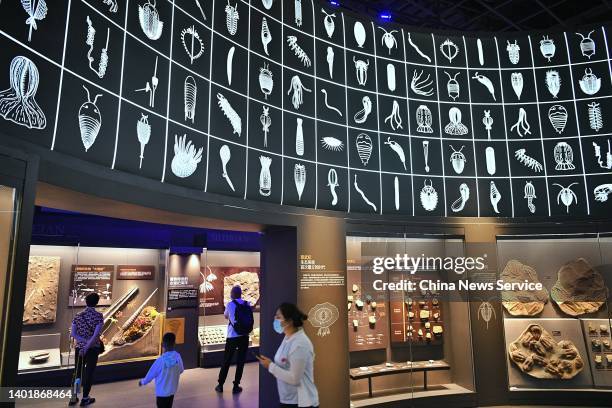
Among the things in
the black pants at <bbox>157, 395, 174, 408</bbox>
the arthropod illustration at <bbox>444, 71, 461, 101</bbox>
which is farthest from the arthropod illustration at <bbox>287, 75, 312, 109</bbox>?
the black pants at <bbox>157, 395, 174, 408</bbox>

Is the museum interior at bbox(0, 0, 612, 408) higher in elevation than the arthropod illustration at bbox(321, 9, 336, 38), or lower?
lower

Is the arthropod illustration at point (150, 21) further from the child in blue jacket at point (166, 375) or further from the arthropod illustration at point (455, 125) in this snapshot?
the arthropod illustration at point (455, 125)

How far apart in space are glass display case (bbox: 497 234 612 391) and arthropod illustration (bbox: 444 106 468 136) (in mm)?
1805

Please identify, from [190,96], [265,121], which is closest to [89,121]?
[190,96]

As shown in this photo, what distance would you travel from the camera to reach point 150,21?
4.20 m

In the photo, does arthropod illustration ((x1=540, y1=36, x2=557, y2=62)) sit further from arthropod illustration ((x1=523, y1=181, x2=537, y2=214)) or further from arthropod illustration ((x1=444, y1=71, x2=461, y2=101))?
arthropod illustration ((x1=523, y1=181, x2=537, y2=214))

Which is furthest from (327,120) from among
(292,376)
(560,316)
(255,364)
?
(255,364)

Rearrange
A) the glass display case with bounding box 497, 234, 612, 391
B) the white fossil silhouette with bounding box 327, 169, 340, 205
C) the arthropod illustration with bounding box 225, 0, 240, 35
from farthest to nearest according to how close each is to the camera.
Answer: the glass display case with bounding box 497, 234, 612, 391 → the white fossil silhouette with bounding box 327, 169, 340, 205 → the arthropod illustration with bounding box 225, 0, 240, 35

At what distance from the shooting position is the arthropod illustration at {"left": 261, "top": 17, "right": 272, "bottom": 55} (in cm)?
560

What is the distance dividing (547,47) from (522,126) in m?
1.48

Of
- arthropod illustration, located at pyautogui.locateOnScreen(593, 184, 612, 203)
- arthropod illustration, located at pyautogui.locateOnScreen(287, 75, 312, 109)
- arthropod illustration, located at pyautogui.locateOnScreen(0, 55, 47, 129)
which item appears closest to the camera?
arthropod illustration, located at pyautogui.locateOnScreen(0, 55, 47, 129)

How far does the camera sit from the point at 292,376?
3168 millimetres

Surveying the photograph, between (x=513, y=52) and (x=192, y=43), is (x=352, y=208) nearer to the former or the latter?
(x=192, y=43)

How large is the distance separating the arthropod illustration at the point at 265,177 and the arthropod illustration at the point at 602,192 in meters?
5.08
